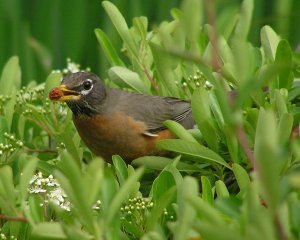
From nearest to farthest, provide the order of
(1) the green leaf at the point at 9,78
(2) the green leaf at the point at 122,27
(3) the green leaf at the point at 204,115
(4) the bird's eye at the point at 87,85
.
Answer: (3) the green leaf at the point at 204,115, (2) the green leaf at the point at 122,27, (1) the green leaf at the point at 9,78, (4) the bird's eye at the point at 87,85

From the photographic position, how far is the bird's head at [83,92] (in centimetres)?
285

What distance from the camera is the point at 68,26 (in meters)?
4.14

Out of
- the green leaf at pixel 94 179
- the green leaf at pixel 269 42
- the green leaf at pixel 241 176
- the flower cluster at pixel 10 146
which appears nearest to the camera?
the green leaf at pixel 94 179

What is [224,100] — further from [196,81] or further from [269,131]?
[196,81]

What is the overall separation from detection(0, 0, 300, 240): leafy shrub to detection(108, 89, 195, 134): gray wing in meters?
0.28

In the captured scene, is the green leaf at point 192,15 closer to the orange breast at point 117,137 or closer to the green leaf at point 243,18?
the green leaf at point 243,18

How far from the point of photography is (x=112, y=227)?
1363mm

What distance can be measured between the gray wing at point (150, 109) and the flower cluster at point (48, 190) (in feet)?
2.94

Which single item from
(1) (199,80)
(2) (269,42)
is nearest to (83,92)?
(1) (199,80)

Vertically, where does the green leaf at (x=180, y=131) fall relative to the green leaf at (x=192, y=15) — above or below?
below

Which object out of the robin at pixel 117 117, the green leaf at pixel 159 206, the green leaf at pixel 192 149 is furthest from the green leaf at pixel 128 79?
the green leaf at pixel 159 206

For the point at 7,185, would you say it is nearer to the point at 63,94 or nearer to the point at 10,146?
the point at 10,146

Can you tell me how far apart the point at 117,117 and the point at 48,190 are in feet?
4.21

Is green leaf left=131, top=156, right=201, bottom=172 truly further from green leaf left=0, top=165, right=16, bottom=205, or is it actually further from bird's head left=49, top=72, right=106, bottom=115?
bird's head left=49, top=72, right=106, bottom=115
